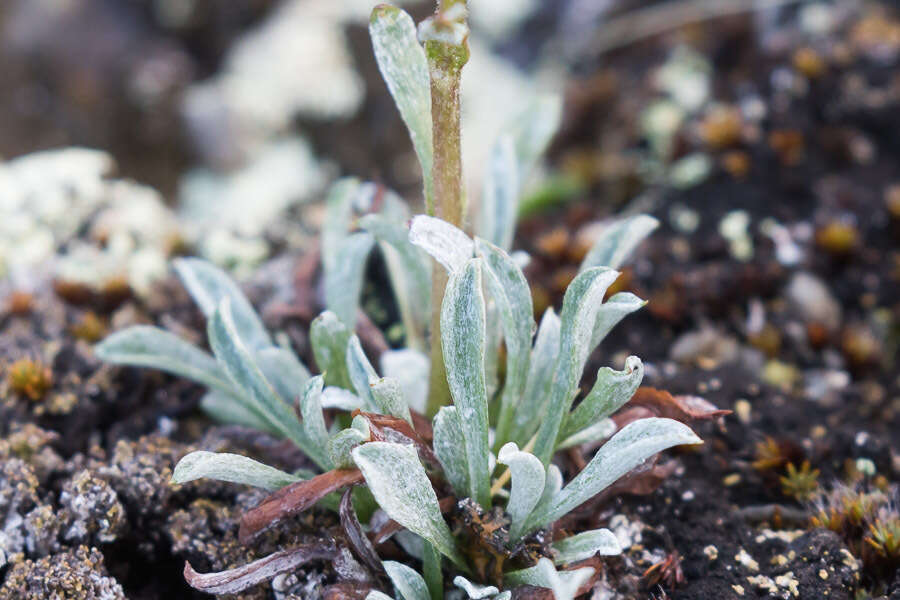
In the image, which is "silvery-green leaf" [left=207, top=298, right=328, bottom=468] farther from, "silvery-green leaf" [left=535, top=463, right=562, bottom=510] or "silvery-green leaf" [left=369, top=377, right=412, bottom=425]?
"silvery-green leaf" [left=535, top=463, right=562, bottom=510]

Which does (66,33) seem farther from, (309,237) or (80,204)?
(309,237)

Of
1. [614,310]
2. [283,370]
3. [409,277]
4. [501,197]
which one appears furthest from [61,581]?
[501,197]

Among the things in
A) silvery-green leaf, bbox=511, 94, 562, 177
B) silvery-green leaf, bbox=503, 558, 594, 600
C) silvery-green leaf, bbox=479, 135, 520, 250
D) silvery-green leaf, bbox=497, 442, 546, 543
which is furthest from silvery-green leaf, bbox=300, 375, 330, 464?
silvery-green leaf, bbox=511, 94, 562, 177

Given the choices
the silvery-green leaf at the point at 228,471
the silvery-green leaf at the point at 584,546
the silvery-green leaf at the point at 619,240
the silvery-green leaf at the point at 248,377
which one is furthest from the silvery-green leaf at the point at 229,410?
the silvery-green leaf at the point at 619,240

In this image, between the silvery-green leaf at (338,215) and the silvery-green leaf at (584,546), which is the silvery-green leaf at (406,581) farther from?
the silvery-green leaf at (338,215)

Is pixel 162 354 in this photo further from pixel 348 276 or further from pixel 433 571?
pixel 433 571

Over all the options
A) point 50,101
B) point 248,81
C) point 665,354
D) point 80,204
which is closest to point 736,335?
point 665,354

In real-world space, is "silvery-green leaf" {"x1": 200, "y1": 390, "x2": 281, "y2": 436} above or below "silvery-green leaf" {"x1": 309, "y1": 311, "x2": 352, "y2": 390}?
below
